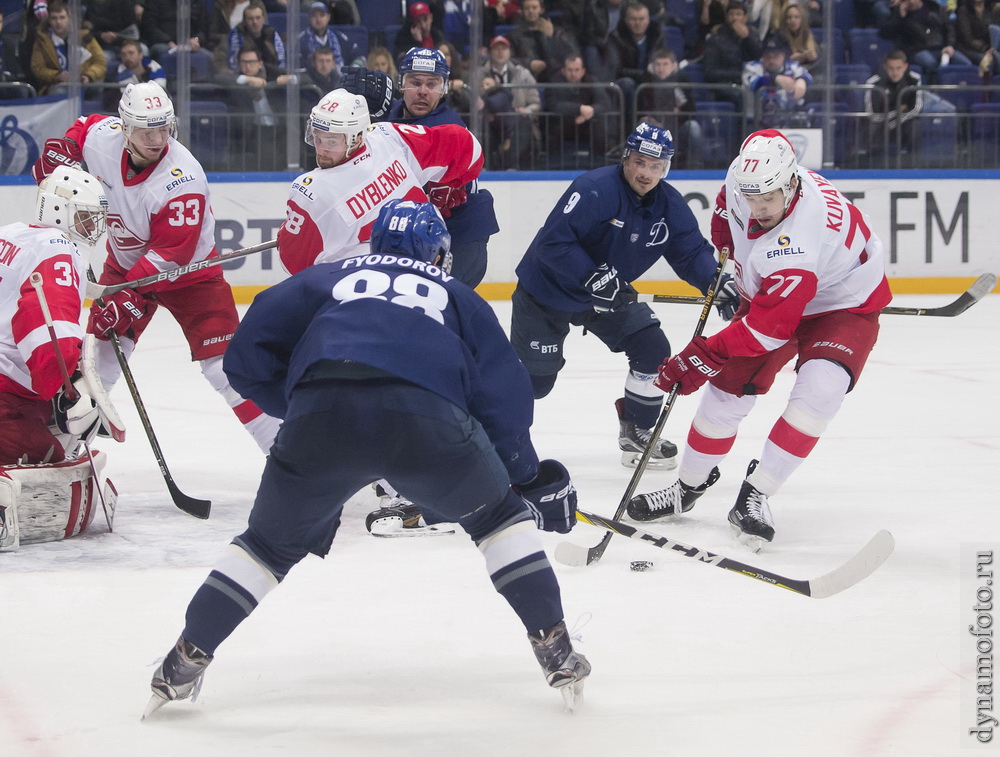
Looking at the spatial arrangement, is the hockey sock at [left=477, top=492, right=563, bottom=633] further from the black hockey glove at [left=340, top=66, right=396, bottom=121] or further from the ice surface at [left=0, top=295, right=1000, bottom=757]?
Answer: the black hockey glove at [left=340, top=66, right=396, bottom=121]

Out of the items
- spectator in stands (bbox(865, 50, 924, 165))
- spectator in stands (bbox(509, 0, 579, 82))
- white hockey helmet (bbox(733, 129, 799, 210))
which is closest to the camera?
white hockey helmet (bbox(733, 129, 799, 210))

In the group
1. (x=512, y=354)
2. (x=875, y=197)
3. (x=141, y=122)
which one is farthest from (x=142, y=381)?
(x=875, y=197)

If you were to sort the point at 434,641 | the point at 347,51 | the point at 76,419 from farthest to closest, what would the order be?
the point at 347,51 → the point at 76,419 → the point at 434,641

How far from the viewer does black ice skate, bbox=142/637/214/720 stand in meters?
2.27

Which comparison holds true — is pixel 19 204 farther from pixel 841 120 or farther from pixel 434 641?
pixel 434 641

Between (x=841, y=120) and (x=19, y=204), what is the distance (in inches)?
206

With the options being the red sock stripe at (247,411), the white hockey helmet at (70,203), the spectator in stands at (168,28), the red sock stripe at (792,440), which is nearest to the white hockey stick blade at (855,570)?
the red sock stripe at (792,440)

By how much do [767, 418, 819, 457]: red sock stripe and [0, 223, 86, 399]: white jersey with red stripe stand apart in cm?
184

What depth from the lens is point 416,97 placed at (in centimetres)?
422

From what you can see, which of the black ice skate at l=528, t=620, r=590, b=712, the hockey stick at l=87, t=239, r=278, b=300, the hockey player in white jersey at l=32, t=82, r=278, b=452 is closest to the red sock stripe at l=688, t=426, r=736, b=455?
the hockey player in white jersey at l=32, t=82, r=278, b=452

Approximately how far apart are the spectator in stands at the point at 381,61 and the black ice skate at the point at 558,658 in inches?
250

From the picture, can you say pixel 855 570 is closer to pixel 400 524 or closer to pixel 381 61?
pixel 400 524

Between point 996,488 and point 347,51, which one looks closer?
point 996,488

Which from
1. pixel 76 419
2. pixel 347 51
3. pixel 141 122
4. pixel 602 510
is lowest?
pixel 602 510
